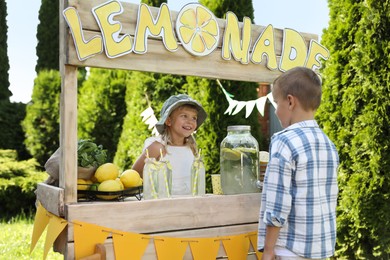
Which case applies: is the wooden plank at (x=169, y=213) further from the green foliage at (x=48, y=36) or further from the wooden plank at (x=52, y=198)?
the green foliage at (x=48, y=36)

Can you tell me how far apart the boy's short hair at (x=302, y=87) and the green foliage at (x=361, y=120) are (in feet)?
8.28

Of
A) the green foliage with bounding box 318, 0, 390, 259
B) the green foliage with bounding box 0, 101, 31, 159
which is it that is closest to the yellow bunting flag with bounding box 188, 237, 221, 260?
the green foliage with bounding box 318, 0, 390, 259

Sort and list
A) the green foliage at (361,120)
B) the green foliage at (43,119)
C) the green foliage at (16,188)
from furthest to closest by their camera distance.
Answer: the green foliage at (43,119) < the green foliage at (16,188) < the green foliage at (361,120)

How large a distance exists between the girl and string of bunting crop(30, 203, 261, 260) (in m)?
0.54

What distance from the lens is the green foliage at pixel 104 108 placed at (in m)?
7.98

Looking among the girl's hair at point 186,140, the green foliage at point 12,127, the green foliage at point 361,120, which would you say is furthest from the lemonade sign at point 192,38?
the green foliage at point 12,127

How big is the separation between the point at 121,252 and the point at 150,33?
0.93 metres

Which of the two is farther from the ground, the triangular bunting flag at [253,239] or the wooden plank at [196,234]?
the wooden plank at [196,234]

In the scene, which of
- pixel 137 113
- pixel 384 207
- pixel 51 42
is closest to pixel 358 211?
pixel 384 207

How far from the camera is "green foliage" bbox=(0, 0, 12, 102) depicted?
9.04 metres

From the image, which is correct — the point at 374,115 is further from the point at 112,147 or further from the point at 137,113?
the point at 112,147

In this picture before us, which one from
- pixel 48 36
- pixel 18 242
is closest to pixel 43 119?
pixel 48 36

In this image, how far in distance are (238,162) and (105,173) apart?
25.0 inches

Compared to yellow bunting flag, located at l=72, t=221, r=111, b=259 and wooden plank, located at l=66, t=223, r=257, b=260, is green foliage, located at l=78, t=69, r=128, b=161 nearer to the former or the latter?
wooden plank, located at l=66, t=223, r=257, b=260
